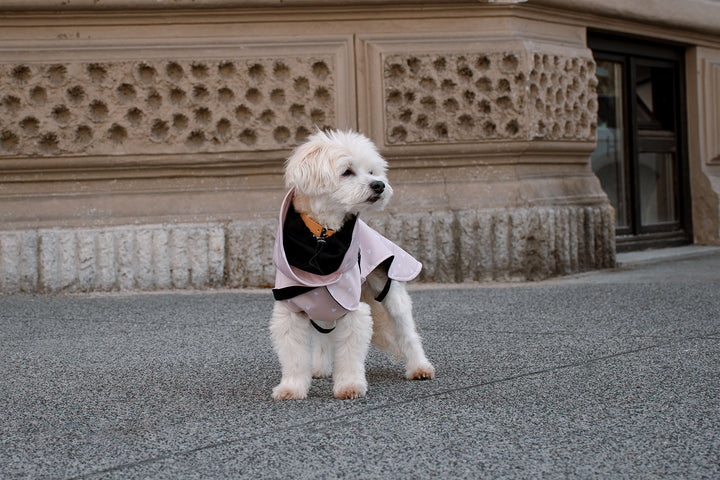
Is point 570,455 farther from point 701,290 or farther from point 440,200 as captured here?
point 440,200

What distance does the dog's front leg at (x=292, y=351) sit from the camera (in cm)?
353

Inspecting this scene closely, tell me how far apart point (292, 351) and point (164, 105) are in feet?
13.9

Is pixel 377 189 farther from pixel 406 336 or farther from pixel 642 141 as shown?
pixel 642 141

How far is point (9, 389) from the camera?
3.78m

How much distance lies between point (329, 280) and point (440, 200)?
4.15 meters

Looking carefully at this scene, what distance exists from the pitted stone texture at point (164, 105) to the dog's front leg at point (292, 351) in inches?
154

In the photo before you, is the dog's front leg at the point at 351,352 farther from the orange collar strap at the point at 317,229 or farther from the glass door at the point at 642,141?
the glass door at the point at 642,141

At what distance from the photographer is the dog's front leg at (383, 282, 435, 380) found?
3.88 metres

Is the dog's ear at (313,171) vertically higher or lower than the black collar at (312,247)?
higher

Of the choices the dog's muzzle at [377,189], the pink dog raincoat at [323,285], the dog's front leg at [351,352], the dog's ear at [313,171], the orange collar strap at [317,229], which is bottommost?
the dog's front leg at [351,352]

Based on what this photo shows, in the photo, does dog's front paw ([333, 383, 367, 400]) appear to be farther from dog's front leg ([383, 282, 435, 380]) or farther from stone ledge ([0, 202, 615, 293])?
stone ledge ([0, 202, 615, 293])

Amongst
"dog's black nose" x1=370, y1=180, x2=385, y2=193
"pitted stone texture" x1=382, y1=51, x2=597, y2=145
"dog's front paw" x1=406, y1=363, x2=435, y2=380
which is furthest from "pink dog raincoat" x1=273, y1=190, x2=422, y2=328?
"pitted stone texture" x1=382, y1=51, x2=597, y2=145

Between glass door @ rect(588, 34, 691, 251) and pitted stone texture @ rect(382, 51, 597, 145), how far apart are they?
6.40 feet

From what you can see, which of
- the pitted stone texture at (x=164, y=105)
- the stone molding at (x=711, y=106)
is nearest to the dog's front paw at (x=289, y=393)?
the pitted stone texture at (x=164, y=105)
